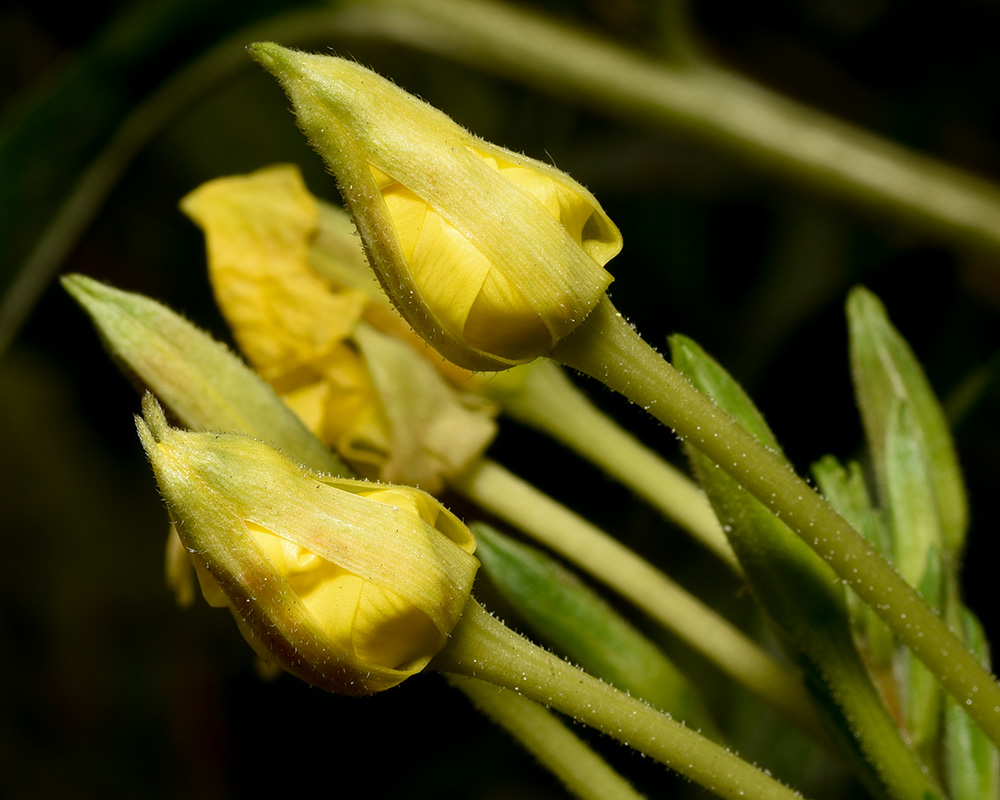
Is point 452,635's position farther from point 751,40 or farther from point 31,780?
point 31,780

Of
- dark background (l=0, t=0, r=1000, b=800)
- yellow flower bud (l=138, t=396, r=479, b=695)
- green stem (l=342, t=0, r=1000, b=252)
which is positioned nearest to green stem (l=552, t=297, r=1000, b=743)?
yellow flower bud (l=138, t=396, r=479, b=695)

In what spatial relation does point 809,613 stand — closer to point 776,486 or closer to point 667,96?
point 776,486

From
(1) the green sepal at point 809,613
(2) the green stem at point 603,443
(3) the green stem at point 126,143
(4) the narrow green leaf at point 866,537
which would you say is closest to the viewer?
(1) the green sepal at point 809,613

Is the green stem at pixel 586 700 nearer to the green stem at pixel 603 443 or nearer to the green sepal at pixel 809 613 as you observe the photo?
the green sepal at pixel 809 613

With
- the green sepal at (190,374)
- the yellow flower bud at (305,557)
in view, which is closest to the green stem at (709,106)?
the green sepal at (190,374)

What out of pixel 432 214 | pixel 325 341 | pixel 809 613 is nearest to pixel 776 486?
pixel 809 613

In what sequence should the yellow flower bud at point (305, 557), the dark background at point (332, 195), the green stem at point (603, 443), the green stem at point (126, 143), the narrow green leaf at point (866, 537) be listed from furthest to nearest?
the dark background at point (332, 195), the green stem at point (126, 143), the green stem at point (603, 443), the narrow green leaf at point (866, 537), the yellow flower bud at point (305, 557)
